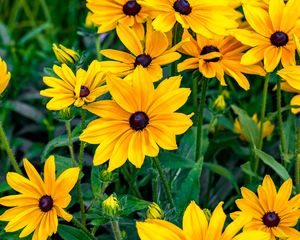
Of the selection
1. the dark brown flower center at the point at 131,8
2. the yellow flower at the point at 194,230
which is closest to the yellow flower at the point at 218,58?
the dark brown flower center at the point at 131,8

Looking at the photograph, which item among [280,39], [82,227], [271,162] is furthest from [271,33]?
[82,227]

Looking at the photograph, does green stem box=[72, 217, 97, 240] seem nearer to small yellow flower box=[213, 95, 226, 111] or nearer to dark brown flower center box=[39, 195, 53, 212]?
dark brown flower center box=[39, 195, 53, 212]

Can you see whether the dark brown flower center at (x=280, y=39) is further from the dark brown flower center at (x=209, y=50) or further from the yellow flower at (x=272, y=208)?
the yellow flower at (x=272, y=208)

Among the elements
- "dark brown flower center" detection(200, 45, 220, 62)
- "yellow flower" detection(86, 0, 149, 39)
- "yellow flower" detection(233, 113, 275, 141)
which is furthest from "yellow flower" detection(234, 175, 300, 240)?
"yellow flower" detection(233, 113, 275, 141)

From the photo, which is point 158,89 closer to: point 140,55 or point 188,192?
point 140,55

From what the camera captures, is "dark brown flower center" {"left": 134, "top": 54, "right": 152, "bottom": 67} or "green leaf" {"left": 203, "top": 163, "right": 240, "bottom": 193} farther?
"green leaf" {"left": 203, "top": 163, "right": 240, "bottom": 193}

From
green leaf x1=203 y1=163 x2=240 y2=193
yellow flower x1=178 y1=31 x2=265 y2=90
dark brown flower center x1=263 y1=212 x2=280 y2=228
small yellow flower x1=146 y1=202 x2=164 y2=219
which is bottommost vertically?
green leaf x1=203 y1=163 x2=240 y2=193
